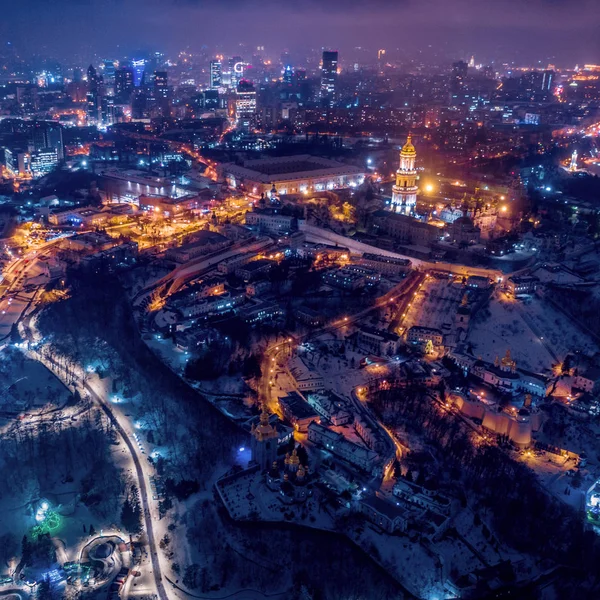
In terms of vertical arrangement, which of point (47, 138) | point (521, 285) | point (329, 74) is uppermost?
point (329, 74)

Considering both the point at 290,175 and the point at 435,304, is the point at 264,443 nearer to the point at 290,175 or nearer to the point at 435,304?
the point at 435,304

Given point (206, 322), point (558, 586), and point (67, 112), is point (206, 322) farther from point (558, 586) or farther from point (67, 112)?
point (67, 112)

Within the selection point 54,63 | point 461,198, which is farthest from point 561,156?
point 54,63

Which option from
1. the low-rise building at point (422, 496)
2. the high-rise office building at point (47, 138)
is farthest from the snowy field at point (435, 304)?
the high-rise office building at point (47, 138)

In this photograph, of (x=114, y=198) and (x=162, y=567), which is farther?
(x=114, y=198)

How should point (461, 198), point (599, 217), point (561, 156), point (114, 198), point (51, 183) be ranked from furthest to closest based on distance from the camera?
point (561, 156) → point (51, 183) → point (114, 198) → point (461, 198) → point (599, 217)

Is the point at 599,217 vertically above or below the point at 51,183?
above

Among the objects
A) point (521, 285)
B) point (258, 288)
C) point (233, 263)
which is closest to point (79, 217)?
point (233, 263)
